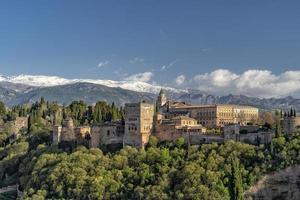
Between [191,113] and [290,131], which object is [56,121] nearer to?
[191,113]

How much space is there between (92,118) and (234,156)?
40421 mm

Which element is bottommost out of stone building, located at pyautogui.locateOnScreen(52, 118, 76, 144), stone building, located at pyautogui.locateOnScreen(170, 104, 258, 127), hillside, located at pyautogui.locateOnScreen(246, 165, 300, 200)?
hillside, located at pyautogui.locateOnScreen(246, 165, 300, 200)

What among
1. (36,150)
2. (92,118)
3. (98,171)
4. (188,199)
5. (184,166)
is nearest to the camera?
(188,199)

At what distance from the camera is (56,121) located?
9950 centimetres

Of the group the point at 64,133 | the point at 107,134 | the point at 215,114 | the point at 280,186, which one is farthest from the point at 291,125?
the point at 64,133

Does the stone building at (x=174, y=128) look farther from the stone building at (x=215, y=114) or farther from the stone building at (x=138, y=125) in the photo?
the stone building at (x=215, y=114)

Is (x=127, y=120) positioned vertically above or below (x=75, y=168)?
above

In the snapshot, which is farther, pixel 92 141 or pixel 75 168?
pixel 92 141

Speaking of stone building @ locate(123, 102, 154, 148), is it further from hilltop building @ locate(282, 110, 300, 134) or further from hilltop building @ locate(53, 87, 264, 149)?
hilltop building @ locate(282, 110, 300, 134)

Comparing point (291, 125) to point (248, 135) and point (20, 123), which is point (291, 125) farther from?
point (20, 123)

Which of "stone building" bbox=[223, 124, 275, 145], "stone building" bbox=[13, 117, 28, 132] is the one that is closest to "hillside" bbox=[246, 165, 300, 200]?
"stone building" bbox=[223, 124, 275, 145]

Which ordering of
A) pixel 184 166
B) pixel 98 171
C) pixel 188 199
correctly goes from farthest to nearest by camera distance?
pixel 98 171
pixel 184 166
pixel 188 199

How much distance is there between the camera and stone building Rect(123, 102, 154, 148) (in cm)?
7162

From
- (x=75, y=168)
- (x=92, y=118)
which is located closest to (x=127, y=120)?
(x=75, y=168)
